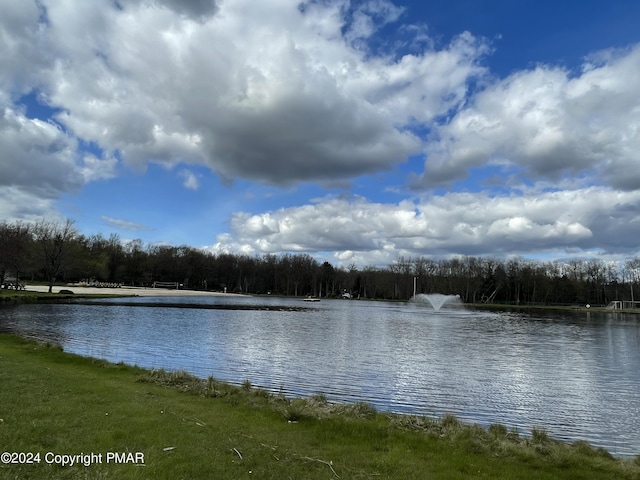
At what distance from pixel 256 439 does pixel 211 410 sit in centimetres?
255

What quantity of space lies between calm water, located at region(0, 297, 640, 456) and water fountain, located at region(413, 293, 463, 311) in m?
84.2

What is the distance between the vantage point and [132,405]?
9664 mm

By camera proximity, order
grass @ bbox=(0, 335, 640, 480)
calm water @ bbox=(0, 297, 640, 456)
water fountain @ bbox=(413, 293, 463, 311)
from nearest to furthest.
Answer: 1. grass @ bbox=(0, 335, 640, 480)
2. calm water @ bbox=(0, 297, 640, 456)
3. water fountain @ bbox=(413, 293, 463, 311)

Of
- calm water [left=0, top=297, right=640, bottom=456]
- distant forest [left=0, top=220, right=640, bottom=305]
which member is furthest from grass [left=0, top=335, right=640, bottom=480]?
distant forest [left=0, top=220, right=640, bottom=305]

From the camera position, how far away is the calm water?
14766 millimetres

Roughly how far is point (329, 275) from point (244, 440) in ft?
554

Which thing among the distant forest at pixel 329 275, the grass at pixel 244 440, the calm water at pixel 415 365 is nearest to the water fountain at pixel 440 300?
the distant forest at pixel 329 275

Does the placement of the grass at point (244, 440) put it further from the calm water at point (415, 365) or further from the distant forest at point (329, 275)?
the distant forest at point (329, 275)

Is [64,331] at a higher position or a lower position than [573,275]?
lower

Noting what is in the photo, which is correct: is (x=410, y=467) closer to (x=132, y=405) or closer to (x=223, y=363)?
(x=132, y=405)

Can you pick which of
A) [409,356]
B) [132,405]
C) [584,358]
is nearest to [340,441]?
[132,405]

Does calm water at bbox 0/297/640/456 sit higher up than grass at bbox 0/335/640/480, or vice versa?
grass at bbox 0/335/640/480

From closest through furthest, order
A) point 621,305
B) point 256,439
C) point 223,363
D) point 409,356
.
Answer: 1. point 256,439
2. point 223,363
3. point 409,356
4. point 621,305

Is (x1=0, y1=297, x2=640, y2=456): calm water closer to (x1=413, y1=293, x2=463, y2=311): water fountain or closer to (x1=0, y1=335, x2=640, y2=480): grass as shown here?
(x1=0, y1=335, x2=640, y2=480): grass
